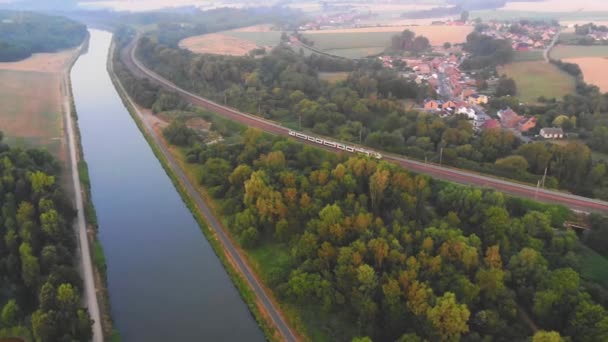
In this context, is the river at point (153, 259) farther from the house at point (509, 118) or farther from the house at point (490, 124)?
the house at point (509, 118)

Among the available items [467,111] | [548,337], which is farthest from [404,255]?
[467,111]

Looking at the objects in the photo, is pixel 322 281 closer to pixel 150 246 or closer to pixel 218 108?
pixel 150 246

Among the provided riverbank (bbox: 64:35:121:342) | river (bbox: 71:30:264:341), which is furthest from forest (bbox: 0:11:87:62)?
river (bbox: 71:30:264:341)

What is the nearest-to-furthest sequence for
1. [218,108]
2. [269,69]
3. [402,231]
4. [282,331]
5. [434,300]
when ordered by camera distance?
[434,300], [282,331], [402,231], [218,108], [269,69]

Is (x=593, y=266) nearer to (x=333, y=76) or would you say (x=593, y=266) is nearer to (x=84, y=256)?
(x=84, y=256)

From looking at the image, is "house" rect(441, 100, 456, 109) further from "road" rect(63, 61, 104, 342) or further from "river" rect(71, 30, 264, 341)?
"road" rect(63, 61, 104, 342)

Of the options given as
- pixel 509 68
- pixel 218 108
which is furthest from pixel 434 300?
pixel 509 68
